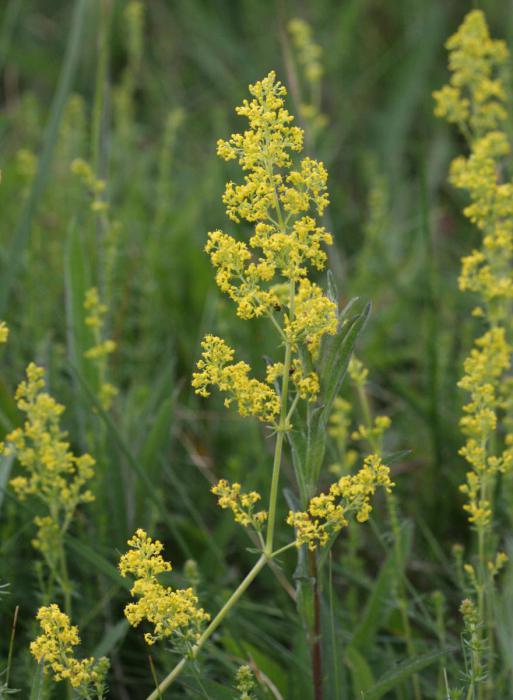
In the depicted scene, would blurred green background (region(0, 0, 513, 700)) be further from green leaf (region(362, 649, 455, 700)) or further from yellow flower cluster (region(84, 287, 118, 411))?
green leaf (region(362, 649, 455, 700))

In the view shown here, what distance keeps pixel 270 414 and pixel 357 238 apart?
297 cm

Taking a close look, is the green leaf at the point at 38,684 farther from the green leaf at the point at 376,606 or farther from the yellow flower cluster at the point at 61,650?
the green leaf at the point at 376,606

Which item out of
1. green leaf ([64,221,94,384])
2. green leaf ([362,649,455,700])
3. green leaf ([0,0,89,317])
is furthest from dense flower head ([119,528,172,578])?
green leaf ([0,0,89,317])

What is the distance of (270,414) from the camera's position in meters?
1.78

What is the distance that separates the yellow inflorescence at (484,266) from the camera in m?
2.01

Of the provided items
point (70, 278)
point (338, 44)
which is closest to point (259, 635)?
point (70, 278)

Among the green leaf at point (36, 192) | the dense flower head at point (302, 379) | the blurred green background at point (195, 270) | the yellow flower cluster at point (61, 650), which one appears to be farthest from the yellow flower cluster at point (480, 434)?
the green leaf at point (36, 192)

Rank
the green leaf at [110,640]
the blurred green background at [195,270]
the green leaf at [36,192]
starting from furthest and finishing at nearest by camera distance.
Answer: the green leaf at [36,192] < the blurred green background at [195,270] < the green leaf at [110,640]

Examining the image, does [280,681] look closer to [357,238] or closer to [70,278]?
[70,278]

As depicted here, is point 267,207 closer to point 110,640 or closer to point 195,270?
point 110,640

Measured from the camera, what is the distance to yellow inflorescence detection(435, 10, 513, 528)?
6.58 feet

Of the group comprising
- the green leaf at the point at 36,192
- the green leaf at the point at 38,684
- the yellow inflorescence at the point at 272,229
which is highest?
the green leaf at the point at 36,192

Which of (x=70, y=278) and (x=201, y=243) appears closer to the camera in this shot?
(x=70, y=278)

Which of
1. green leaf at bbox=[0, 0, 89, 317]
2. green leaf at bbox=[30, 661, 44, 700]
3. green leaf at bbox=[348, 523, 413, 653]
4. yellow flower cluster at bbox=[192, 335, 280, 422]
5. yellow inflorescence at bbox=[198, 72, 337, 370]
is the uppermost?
green leaf at bbox=[0, 0, 89, 317]
